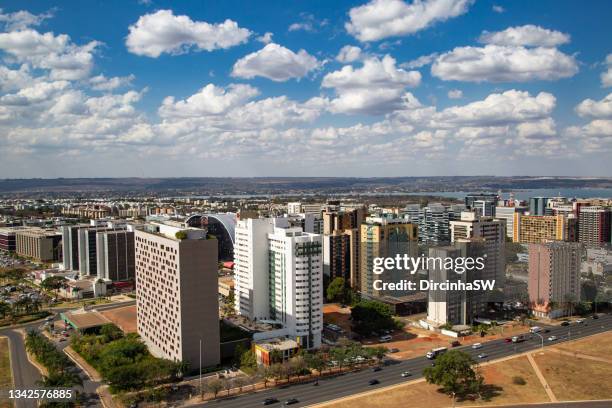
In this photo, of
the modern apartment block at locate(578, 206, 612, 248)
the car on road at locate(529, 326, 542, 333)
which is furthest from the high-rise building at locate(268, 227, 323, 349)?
the modern apartment block at locate(578, 206, 612, 248)

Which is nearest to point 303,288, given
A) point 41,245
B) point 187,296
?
point 187,296

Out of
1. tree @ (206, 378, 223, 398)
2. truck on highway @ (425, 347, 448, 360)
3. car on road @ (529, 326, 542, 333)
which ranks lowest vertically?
car on road @ (529, 326, 542, 333)

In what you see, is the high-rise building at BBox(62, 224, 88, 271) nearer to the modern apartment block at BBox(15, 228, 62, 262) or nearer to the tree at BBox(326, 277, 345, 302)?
the modern apartment block at BBox(15, 228, 62, 262)

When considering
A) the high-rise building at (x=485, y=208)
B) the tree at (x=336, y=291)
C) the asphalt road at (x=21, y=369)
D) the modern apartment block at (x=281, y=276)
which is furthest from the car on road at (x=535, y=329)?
the high-rise building at (x=485, y=208)

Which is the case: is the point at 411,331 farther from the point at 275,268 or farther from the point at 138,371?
the point at 138,371

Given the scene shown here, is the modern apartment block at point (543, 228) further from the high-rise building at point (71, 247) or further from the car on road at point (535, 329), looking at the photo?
the high-rise building at point (71, 247)

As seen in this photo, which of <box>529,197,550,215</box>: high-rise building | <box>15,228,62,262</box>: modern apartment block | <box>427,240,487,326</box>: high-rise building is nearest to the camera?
<box>427,240,487,326</box>: high-rise building

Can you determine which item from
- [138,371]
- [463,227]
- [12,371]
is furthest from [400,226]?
[12,371]
